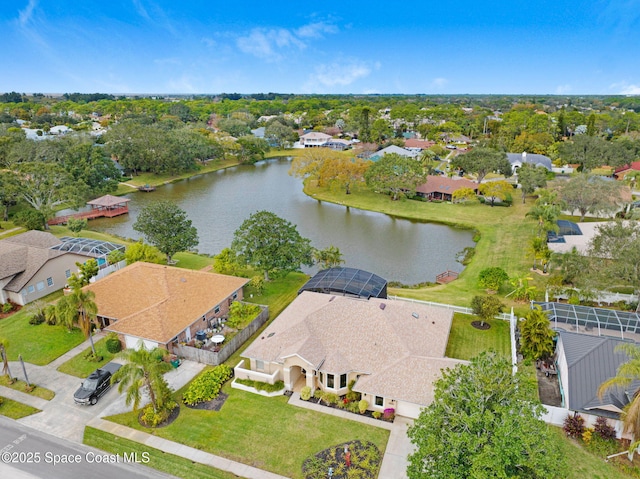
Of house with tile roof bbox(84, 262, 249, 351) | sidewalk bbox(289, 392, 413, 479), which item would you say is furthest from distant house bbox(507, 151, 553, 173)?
sidewalk bbox(289, 392, 413, 479)

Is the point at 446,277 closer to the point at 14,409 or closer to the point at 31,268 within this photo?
the point at 14,409

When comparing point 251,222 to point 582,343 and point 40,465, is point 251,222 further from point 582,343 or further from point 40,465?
point 582,343

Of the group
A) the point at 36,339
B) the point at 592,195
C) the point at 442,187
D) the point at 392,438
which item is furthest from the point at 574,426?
the point at 442,187

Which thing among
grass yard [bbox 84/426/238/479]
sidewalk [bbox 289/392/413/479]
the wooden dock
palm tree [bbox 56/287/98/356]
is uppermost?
palm tree [bbox 56/287/98/356]

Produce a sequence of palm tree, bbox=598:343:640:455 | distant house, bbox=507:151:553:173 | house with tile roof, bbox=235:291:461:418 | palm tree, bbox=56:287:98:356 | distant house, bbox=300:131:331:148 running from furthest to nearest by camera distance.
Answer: distant house, bbox=300:131:331:148
distant house, bbox=507:151:553:173
palm tree, bbox=56:287:98:356
house with tile roof, bbox=235:291:461:418
palm tree, bbox=598:343:640:455

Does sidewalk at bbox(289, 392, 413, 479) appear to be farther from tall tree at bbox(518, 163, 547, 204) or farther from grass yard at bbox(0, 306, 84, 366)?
tall tree at bbox(518, 163, 547, 204)

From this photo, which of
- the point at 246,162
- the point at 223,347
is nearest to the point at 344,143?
the point at 246,162
